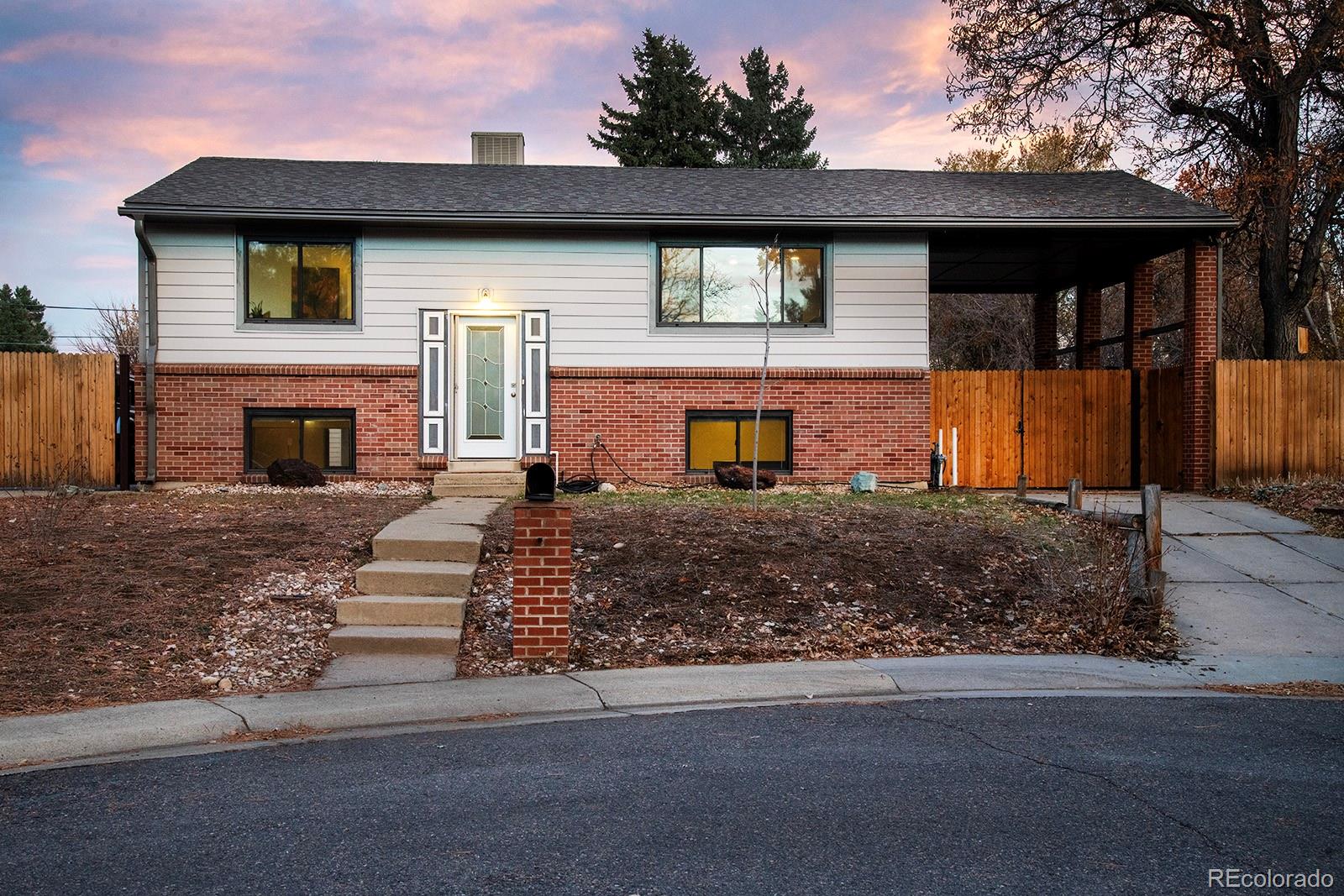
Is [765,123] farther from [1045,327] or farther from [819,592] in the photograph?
[819,592]

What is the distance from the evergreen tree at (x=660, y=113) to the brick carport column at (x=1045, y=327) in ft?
82.8

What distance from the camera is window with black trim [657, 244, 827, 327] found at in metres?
15.9

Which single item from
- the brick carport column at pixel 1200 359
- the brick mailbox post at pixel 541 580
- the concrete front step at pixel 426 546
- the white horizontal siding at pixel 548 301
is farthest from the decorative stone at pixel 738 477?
the brick mailbox post at pixel 541 580

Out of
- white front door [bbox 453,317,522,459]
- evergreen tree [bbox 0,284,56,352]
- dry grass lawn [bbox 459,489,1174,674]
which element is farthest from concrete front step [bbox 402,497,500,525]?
evergreen tree [bbox 0,284,56,352]

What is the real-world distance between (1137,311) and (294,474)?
15126 mm

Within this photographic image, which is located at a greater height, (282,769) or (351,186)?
(351,186)

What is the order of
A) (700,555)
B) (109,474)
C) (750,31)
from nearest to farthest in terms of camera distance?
1. (700,555)
2. (109,474)
3. (750,31)

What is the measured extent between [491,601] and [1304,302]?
1759 centimetres

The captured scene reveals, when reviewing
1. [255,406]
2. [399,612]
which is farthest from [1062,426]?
[255,406]

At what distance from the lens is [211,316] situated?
15227mm

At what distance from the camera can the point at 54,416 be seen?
15148 millimetres

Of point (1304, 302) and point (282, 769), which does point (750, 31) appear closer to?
point (1304, 302)

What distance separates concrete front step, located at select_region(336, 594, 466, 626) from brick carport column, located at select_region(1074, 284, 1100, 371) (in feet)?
51.3

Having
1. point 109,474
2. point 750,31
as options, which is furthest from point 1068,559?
point 750,31
